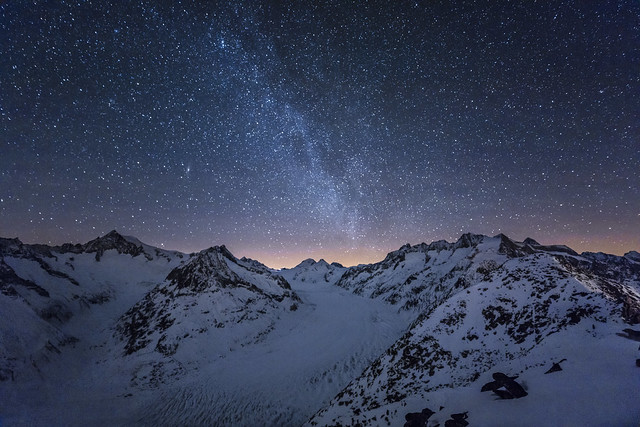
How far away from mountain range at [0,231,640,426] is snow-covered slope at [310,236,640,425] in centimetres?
9

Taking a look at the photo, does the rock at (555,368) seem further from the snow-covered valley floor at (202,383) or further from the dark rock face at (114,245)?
the dark rock face at (114,245)

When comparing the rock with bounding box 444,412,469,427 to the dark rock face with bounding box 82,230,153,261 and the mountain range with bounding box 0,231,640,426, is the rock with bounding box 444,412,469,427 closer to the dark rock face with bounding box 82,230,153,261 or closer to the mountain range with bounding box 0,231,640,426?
the mountain range with bounding box 0,231,640,426

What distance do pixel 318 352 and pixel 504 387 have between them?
2802cm

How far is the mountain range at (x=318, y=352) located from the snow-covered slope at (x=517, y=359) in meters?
0.09

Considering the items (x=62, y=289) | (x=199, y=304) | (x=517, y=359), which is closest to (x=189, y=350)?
(x=199, y=304)

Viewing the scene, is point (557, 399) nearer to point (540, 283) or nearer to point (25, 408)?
point (540, 283)

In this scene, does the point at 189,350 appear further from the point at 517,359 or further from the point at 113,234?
the point at 113,234

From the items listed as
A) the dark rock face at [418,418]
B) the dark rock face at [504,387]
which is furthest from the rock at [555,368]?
the dark rock face at [418,418]

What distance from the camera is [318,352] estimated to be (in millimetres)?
36312

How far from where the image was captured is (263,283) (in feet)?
215

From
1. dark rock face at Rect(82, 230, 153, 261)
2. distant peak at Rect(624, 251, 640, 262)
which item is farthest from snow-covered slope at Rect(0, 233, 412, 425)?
distant peak at Rect(624, 251, 640, 262)

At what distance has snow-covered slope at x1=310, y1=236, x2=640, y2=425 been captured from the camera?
10.1 metres

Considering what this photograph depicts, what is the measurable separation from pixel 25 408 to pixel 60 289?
43014 millimetres

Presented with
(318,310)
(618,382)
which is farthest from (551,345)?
(318,310)
